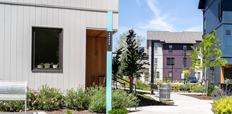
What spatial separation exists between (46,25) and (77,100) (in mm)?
2814

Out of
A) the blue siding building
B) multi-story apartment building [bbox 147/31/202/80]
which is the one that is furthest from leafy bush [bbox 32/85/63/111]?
multi-story apartment building [bbox 147/31/202/80]

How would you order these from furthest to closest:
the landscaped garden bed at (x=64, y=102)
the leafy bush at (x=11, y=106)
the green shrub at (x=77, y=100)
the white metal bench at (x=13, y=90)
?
the green shrub at (x=77, y=100) < the landscaped garden bed at (x=64, y=102) < the leafy bush at (x=11, y=106) < the white metal bench at (x=13, y=90)

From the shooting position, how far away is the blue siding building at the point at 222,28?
2812 cm

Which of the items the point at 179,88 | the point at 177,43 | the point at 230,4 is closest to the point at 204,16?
the point at 230,4

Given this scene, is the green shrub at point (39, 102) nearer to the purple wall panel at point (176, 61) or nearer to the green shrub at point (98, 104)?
the green shrub at point (98, 104)

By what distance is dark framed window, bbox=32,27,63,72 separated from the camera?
10.5 metres

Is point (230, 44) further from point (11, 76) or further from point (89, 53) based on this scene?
point (11, 76)

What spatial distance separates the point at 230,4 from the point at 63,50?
22.2 metres

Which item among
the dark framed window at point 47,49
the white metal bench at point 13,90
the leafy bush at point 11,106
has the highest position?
the dark framed window at point 47,49

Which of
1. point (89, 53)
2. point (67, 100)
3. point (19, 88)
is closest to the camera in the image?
point (19, 88)

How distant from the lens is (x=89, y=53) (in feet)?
44.0

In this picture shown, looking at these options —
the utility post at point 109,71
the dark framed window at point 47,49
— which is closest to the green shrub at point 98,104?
the utility post at point 109,71

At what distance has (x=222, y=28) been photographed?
1107 inches

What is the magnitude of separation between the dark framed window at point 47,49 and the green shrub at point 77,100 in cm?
109
